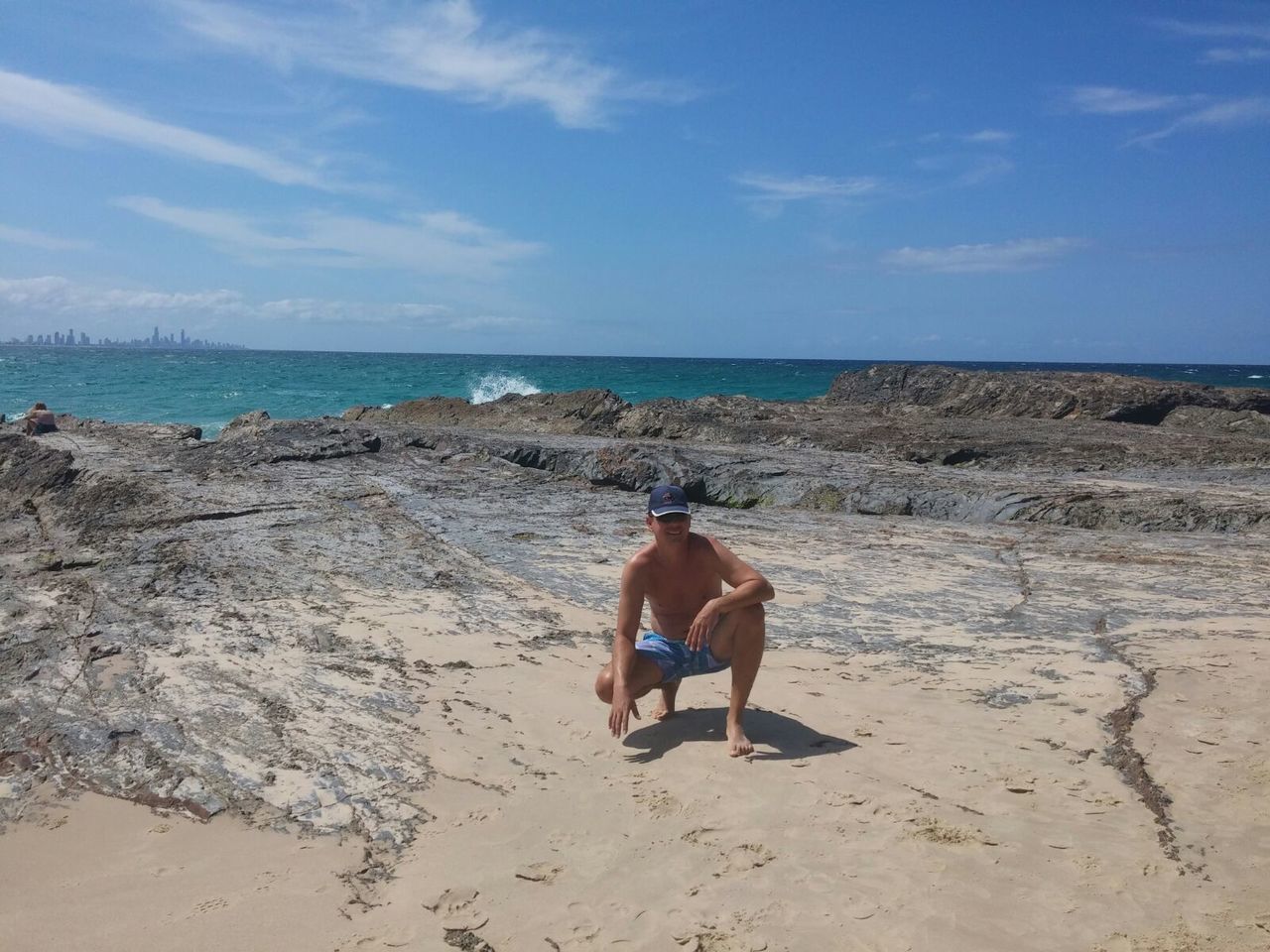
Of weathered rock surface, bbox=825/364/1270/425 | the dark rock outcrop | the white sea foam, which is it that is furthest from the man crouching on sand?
the white sea foam

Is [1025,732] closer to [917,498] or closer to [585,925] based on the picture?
[585,925]

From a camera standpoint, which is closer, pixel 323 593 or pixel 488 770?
pixel 488 770

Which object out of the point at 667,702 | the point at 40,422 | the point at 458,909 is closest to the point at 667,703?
the point at 667,702

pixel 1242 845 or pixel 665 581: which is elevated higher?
pixel 665 581

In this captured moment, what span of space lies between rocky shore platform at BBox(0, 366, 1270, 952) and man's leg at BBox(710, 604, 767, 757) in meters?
0.15

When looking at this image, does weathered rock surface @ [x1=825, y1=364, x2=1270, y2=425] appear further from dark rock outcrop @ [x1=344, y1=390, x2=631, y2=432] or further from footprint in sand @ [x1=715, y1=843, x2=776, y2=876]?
footprint in sand @ [x1=715, y1=843, x2=776, y2=876]

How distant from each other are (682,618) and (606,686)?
1.34ft

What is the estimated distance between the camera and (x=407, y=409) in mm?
19203

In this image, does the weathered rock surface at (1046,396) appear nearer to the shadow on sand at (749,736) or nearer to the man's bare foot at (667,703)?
the shadow on sand at (749,736)

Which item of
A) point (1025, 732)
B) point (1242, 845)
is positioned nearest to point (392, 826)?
point (1025, 732)

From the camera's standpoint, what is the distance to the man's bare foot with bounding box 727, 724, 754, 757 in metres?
3.49

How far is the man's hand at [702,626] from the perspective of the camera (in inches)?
139

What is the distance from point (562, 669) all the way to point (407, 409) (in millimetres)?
15355

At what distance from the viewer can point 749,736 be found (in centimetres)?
371
